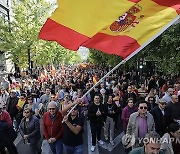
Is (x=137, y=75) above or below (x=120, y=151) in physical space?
above

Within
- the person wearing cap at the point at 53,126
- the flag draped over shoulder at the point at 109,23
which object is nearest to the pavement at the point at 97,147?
the person wearing cap at the point at 53,126

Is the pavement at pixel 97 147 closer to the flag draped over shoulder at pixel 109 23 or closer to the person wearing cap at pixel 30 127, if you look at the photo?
the person wearing cap at pixel 30 127

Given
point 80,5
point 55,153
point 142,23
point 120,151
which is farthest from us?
point 120,151

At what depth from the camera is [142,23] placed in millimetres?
5727

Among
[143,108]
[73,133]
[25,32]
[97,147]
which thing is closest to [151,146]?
[143,108]

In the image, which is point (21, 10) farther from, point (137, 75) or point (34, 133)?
point (34, 133)

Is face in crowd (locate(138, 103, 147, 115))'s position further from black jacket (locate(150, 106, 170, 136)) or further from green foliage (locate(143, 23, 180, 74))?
green foliage (locate(143, 23, 180, 74))

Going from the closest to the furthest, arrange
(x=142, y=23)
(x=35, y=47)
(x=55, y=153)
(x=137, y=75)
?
(x=142, y=23) < (x=55, y=153) < (x=137, y=75) < (x=35, y=47)

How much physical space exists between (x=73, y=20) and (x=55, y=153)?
126 inches

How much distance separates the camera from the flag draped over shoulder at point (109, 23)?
537cm

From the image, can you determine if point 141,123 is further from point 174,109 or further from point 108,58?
point 108,58

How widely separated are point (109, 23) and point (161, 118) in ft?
10.7

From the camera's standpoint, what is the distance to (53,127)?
7.02m

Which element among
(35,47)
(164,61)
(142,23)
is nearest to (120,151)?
(142,23)
